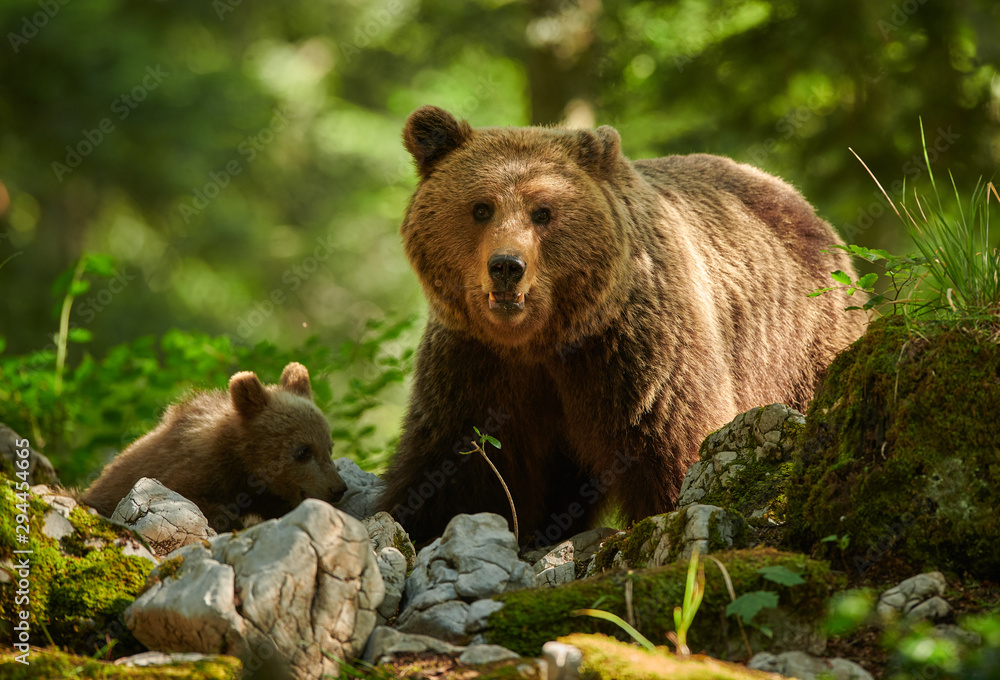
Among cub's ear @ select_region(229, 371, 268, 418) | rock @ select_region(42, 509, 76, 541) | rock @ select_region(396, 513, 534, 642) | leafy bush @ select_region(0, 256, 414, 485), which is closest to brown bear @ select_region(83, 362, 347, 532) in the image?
cub's ear @ select_region(229, 371, 268, 418)

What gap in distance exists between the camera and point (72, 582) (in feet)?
11.0

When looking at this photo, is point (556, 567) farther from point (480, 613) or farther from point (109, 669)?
point (109, 669)

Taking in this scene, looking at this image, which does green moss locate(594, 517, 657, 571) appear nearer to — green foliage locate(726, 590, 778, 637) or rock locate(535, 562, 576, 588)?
rock locate(535, 562, 576, 588)

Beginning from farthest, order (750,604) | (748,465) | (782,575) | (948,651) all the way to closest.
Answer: (748,465), (782,575), (750,604), (948,651)

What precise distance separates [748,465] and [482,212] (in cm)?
188

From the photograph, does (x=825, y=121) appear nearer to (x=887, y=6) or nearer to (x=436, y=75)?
(x=887, y=6)

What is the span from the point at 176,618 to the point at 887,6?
27.9 feet

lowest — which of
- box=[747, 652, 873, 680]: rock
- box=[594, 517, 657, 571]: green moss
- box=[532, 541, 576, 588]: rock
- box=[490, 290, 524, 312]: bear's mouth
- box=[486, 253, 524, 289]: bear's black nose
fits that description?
box=[532, 541, 576, 588]: rock

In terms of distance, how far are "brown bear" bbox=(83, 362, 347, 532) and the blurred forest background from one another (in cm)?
168

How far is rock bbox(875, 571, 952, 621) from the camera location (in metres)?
2.82

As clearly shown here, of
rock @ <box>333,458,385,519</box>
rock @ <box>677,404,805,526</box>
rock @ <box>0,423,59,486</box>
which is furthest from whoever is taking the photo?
rock @ <box>333,458,385,519</box>

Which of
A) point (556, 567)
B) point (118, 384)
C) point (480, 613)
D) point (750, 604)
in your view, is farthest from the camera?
point (118, 384)

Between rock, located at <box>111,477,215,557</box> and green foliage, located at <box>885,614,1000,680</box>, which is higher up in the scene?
rock, located at <box>111,477,215,557</box>

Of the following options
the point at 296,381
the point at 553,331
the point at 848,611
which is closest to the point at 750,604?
the point at 848,611
